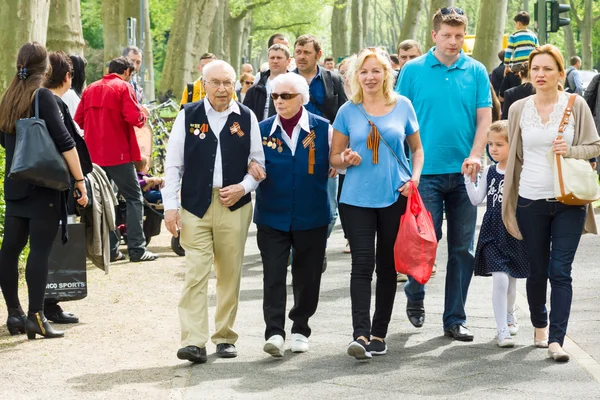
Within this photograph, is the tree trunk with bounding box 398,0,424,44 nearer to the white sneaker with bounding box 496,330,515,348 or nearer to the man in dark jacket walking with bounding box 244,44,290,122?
the man in dark jacket walking with bounding box 244,44,290,122

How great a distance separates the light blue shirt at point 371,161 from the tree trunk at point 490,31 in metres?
19.6

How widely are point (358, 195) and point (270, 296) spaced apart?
0.87 meters

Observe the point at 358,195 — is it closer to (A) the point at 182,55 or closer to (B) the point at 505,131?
(B) the point at 505,131

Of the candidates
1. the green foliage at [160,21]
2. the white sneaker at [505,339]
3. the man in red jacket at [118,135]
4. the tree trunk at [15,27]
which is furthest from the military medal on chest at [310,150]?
the green foliage at [160,21]

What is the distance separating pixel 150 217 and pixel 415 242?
257 inches

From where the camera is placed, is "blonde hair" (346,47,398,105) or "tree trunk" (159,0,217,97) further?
"tree trunk" (159,0,217,97)

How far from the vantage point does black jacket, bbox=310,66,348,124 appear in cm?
1058

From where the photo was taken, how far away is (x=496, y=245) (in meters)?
8.15

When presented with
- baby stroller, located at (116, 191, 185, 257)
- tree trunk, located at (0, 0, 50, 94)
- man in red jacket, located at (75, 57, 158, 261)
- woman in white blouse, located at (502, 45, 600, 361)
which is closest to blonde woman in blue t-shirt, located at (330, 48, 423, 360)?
woman in white blouse, located at (502, 45, 600, 361)

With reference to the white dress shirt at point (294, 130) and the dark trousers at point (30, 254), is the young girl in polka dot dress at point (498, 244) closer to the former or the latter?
the white dress shirt at point (294, 130)

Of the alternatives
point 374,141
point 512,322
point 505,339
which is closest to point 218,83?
point 374,141

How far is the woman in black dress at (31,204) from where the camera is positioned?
817 centimetres

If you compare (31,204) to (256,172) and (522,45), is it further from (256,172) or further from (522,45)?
(522,45)

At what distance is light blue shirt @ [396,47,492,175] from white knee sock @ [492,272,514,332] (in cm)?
79
